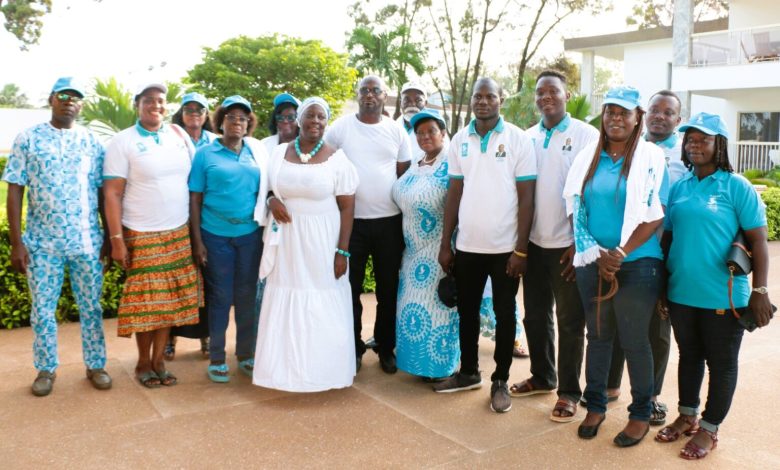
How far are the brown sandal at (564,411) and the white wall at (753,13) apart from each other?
1906cm

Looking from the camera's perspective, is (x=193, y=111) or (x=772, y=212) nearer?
(x=193, y=111)

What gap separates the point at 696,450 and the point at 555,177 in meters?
1.69

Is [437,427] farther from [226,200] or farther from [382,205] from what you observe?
[226,200]

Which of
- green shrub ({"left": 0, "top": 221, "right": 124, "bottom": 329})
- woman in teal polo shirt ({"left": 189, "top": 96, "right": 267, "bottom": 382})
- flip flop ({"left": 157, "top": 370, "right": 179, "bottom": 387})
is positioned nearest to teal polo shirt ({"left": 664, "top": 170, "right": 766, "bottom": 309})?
woman in teal polo shirt ({"left": 189, "top": 96, "right": 267, "bottom": 382})

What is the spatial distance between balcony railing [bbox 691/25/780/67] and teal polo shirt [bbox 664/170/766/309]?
15781mm

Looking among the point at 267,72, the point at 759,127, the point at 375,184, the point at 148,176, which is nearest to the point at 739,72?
the point at 759,127

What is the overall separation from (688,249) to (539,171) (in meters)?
1.00

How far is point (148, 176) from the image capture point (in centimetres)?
442

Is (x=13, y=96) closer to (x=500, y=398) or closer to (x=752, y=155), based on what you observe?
(x=752, y=155)

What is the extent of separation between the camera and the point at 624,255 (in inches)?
136

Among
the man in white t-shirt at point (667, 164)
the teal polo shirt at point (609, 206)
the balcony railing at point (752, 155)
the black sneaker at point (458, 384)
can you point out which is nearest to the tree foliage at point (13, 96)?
the balcony railing at point (752, 155)

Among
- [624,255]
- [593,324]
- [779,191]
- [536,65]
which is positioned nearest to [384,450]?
[593,324]

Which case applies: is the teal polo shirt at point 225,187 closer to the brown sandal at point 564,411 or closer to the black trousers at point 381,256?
the black trousers at point 381,256

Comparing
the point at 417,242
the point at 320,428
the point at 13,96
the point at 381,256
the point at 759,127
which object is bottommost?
the point at 320,428
